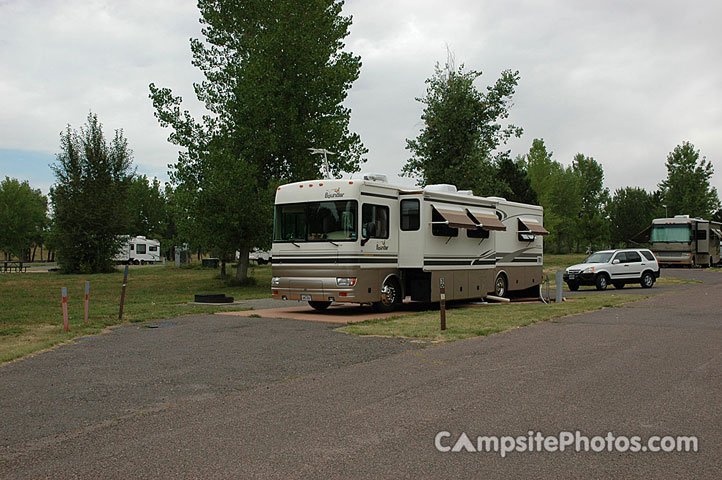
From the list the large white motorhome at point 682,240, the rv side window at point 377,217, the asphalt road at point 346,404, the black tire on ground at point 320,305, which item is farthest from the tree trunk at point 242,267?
the large white motorhome at point 682,240

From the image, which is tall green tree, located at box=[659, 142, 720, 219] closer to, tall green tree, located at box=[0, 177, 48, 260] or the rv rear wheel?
the rv rear wheel

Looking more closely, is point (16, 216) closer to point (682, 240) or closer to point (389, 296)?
point (682, 240)

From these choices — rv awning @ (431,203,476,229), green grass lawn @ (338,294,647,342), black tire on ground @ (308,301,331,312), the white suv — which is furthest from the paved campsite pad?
the white suv

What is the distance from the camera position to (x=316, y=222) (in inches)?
627

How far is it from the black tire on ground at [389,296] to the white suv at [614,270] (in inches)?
512

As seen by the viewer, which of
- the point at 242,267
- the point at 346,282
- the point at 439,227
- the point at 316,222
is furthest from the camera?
the point at 242,267

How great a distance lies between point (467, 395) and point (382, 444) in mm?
2016

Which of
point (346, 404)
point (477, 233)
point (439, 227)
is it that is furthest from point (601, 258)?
point (346, 404)

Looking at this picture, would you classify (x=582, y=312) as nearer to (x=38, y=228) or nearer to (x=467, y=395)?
(x=467, y=395)

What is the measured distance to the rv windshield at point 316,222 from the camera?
1547 cm

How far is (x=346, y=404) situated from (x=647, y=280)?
976 inches

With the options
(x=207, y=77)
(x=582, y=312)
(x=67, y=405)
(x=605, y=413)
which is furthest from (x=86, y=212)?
(x=605, y=413)

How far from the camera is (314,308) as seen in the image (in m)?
17.8

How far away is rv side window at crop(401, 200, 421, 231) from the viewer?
54.4 feet
